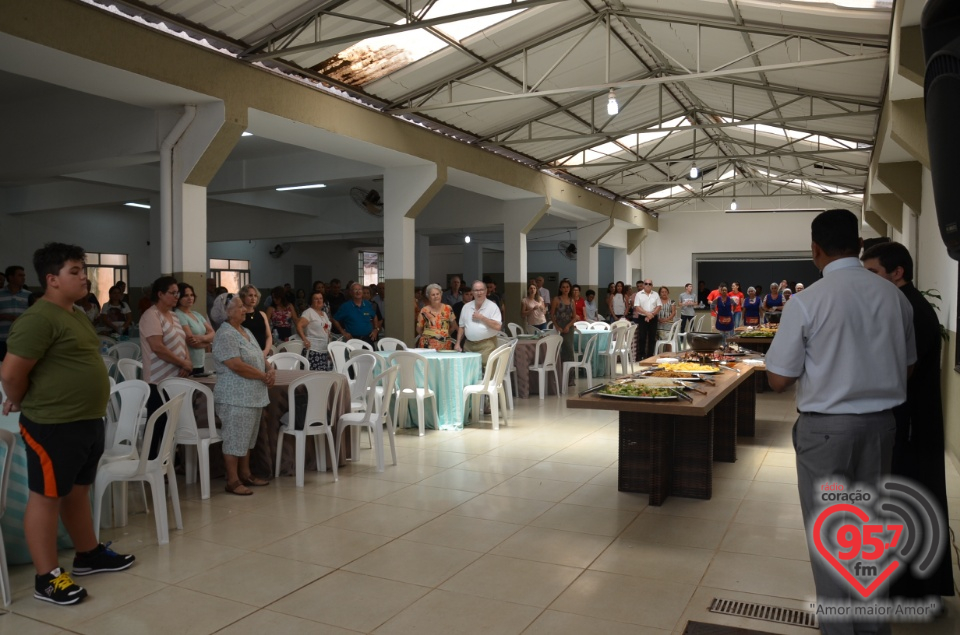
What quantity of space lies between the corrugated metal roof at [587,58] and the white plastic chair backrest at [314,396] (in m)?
2.85

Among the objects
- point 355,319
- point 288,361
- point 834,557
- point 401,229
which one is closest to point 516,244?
point 401,229

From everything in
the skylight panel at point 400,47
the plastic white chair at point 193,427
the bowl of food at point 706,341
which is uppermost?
the skylight panel at point 400,47

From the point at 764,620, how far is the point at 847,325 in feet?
4.60

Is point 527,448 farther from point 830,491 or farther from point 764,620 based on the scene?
point 830,491

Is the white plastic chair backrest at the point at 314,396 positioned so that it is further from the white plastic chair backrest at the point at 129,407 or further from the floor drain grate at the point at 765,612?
the floor drain grate at the point at 765,612

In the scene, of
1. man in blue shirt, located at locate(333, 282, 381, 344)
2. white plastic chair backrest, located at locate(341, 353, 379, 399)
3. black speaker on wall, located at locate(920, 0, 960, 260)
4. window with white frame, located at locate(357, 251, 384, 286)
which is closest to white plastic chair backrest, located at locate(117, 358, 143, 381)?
white plastic chair backrest, located at locate(341, 353, 379, 399)

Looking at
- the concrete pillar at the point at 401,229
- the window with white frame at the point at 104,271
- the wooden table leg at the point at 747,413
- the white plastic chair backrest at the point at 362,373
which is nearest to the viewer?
the white plastic chair backrest at the point at 362,373

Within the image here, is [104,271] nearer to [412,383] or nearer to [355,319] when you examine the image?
[355,319]

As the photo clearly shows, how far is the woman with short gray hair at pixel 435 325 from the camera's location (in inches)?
314

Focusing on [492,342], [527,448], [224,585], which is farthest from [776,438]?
[224,585]

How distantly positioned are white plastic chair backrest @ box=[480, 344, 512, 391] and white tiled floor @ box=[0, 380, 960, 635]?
5.30ft

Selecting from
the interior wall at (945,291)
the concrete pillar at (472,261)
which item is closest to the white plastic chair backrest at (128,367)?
the interior wall at (945,291)

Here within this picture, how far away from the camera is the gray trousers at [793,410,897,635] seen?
2492mm

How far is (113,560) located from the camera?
369 centimetres
